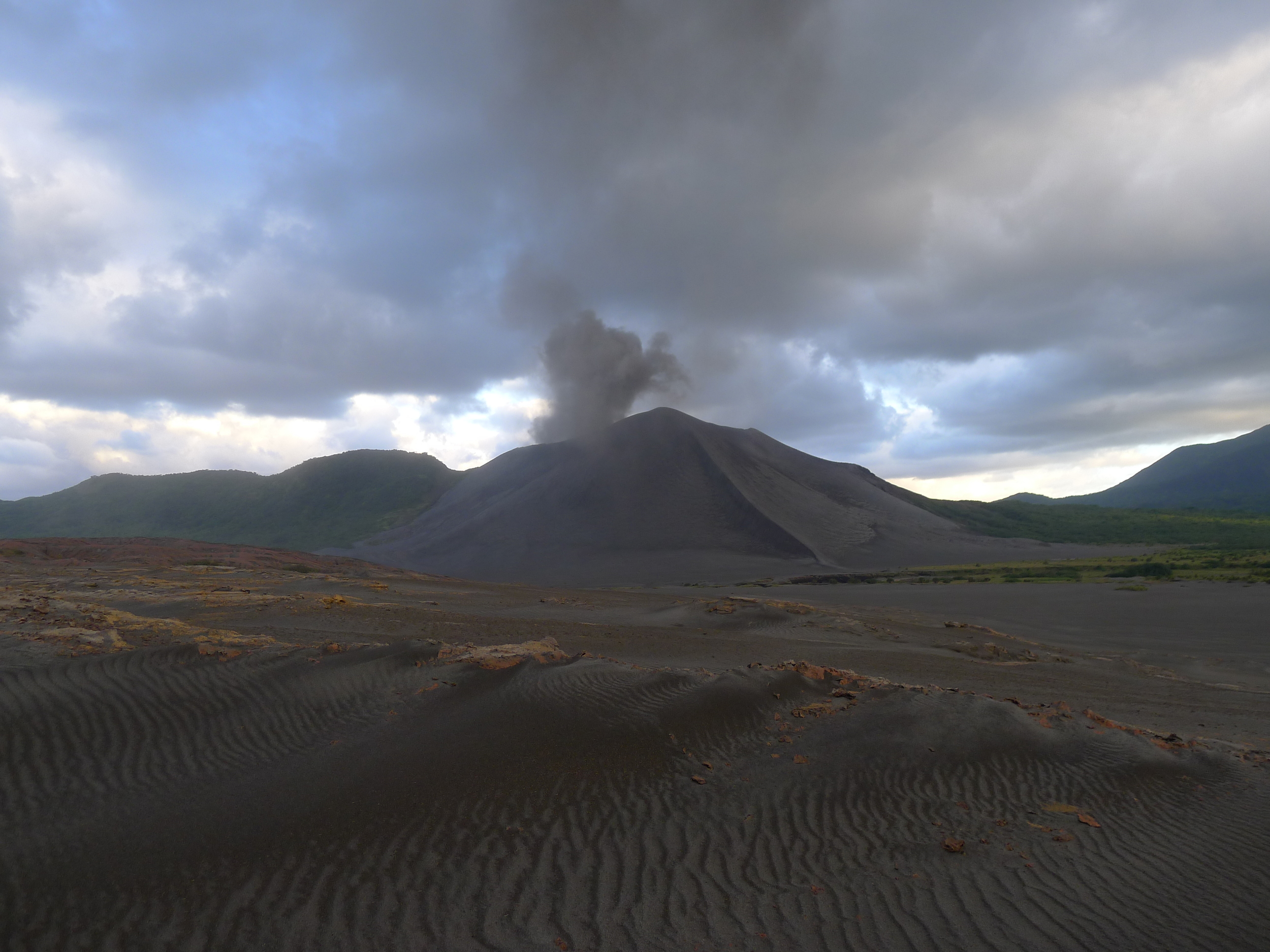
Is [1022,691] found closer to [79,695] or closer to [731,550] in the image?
[79,695]

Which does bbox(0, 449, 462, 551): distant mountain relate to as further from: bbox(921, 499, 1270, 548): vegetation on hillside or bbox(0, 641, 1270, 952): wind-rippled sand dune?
bbox(0, 641, 1270, 952): wind-rippled sand dune

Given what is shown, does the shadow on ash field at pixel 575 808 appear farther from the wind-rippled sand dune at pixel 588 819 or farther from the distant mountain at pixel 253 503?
the distant mountain at pixel 253 503

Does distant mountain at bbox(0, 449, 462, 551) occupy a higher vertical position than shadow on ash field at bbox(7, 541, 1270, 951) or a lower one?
higher

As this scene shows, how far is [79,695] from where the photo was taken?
7.41 meters

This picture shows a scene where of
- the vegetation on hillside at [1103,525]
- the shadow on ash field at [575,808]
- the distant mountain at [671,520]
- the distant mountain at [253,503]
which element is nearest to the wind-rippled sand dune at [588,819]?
the shadow on ash field at [575,808]

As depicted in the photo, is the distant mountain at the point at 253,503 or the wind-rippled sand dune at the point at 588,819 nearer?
the wind-rippled sand dune at the point at 588,819

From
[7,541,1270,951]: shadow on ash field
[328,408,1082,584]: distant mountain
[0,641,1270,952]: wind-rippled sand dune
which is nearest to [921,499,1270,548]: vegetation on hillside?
[328,408,1082,584]: distant mountain

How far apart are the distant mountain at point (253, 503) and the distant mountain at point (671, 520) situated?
1760cm

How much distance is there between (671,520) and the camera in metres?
68.6

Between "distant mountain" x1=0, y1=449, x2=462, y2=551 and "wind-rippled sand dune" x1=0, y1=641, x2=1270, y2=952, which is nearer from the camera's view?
"wind-rippled sand dune" x1=0, y1=641, x2=1270, y2=952

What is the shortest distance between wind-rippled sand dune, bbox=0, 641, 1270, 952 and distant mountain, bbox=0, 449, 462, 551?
302 ft

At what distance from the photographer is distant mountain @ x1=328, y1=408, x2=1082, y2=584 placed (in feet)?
194

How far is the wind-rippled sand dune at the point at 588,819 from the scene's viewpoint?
4.31m

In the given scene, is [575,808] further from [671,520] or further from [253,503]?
[253,503]
